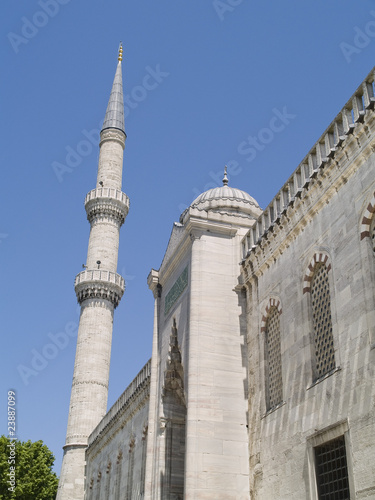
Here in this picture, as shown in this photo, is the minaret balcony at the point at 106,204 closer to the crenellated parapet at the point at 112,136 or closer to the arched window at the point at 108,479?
the crenellated parapet at the point at 112,136

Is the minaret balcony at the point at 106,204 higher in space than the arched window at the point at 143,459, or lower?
higher

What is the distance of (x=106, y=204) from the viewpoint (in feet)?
104

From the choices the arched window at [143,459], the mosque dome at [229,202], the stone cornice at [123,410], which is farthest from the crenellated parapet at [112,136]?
the arched window at [143,459]

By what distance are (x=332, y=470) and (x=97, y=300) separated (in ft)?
73.1

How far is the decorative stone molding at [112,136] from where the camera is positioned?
34188 millimetres

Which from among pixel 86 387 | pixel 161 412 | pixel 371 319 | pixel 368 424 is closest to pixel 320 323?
pixel 371 319

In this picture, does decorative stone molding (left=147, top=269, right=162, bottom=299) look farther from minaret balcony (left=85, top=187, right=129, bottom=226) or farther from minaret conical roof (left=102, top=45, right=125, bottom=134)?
minaret conical roof (left=102, top=45, right=125, bottom=134)

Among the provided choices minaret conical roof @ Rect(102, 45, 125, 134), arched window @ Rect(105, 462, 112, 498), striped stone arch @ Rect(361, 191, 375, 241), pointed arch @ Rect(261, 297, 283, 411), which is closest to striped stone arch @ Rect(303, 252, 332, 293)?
pointed arch @ Rect(261, 297, 283, 411)

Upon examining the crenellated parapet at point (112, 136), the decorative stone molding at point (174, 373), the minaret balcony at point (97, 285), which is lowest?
the decorative stone molding at point (174, 373)

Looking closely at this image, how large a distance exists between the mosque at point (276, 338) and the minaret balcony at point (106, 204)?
52.7 ft

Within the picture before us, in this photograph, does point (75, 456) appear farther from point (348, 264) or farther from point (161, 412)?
point (348, 264)

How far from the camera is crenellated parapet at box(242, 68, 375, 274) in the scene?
359 inches

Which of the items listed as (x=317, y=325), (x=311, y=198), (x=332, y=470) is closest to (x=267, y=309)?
(x=317, y=325)

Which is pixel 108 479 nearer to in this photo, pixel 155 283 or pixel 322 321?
pixel 155 283
